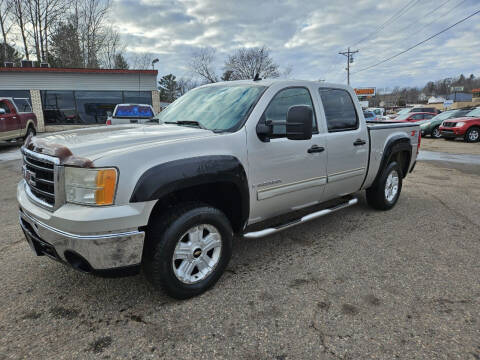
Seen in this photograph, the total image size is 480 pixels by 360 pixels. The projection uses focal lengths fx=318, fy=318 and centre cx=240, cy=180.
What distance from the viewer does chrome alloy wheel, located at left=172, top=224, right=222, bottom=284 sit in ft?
8.31

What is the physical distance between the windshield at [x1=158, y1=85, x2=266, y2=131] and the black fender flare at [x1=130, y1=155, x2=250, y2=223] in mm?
415


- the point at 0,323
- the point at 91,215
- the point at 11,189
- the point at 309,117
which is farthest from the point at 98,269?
the point at 11,189

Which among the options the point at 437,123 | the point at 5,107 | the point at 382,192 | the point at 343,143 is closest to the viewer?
the point at 343,143

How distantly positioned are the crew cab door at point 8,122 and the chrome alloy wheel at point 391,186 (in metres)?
12.8

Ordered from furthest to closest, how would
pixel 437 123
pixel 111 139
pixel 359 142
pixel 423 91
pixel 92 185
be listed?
pixel 423 91
pixel 437 123
pixel 359 142
pixel 111 139
pixel 92 185

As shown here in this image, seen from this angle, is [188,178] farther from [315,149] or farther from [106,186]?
[315,149]

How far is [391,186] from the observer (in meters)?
5.04

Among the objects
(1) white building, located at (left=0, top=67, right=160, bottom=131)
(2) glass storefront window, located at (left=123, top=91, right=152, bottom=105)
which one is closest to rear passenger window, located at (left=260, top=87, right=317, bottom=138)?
(1) white building, located at (left=0, top=67, right=160, bottom=131)

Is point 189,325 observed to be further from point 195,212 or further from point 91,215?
point 91,215

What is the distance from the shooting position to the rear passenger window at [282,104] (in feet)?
10.0

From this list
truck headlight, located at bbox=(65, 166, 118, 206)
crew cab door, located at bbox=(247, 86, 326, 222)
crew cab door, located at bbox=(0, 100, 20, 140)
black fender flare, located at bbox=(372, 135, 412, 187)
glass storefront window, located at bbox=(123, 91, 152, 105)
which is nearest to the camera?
truck headlight, located at bbox=(65, 166, 118, 206)

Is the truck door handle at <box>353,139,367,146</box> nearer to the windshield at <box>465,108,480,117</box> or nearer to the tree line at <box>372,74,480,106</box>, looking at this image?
the windshield at <box>465,108,480,117</box>

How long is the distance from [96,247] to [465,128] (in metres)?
18.2

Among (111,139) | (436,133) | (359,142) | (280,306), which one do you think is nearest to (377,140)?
(359,142)
